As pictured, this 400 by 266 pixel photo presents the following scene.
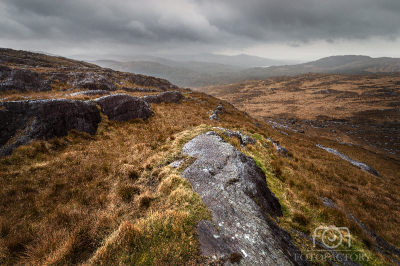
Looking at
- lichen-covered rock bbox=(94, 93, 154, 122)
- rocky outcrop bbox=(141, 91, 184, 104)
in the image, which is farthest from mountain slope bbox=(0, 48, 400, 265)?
rocky outcrop bbox=(141, 91, 184, 104)

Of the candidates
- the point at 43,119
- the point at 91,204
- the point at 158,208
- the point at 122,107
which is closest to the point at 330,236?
the point at 158,208

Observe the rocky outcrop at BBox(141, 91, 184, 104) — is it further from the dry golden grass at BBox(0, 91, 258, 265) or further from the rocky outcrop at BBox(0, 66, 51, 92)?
the rocky outcrop at BBox(0, 66, 51, 92)

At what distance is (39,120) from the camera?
335 inches

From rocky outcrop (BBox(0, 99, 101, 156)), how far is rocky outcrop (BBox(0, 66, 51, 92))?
16.0m

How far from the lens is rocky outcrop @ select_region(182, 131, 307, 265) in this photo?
138 inches

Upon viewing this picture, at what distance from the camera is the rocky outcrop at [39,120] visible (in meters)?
7.50

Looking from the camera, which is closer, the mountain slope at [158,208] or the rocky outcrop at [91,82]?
the mountain slope at [158,208]

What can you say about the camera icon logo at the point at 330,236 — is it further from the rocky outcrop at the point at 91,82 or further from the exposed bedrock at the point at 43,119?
the rocky outcrop at the point at 91,82

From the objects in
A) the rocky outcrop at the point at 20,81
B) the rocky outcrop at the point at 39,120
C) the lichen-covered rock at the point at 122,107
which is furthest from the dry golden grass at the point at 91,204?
the rocky outcrop at the point at 20,81

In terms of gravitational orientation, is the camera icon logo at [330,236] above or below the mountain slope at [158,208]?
below

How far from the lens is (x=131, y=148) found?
923 cm

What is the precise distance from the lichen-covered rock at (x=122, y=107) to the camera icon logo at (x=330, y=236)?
14663mm

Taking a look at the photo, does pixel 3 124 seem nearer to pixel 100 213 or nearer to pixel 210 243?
pixel 100 213

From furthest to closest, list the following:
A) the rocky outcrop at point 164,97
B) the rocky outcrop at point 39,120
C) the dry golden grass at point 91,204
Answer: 1. the rocky outcrop at point 164,97
2. the rocky outcrop at point 39,120
3. the dry golden grass at point 91,204
